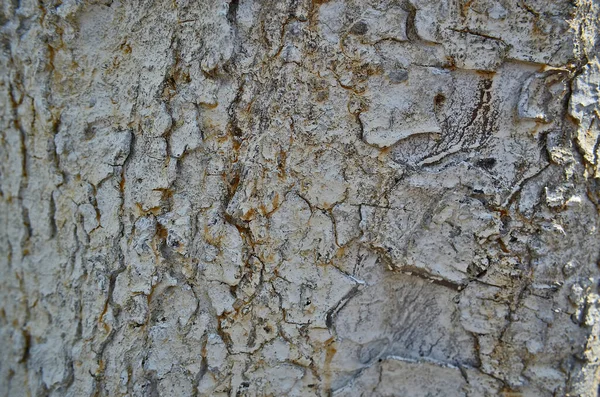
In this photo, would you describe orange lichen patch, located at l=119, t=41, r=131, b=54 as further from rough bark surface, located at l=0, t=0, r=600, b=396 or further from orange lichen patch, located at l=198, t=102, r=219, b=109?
orange lichen patch, located at l=198, t=102, r=219, b=109

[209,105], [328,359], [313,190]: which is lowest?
[328,359]

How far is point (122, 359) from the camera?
871 mm

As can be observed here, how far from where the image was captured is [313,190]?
0.80 m

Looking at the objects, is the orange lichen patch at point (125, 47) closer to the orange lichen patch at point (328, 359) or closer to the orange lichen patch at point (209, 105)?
the orange lichen patch at point (209, 105)

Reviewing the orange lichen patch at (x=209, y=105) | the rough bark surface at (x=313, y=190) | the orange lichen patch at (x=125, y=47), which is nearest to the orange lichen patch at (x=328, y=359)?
the rough bark surface at (x=313, y=190)

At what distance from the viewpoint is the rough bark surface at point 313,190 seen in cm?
76

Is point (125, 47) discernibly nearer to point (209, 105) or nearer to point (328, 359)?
point (209, 105)

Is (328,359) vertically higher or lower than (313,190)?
lower

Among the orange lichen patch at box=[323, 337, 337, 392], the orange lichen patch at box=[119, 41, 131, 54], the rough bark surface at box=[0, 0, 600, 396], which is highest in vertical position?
the orange lichen patch at box=[119, 41, 131, 54]

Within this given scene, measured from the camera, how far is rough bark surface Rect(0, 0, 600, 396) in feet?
2.49

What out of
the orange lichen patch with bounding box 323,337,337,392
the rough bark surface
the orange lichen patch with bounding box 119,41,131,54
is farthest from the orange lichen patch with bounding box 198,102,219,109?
the orange lichen patch with bounding box 323,337,337,392

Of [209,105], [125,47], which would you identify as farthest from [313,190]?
[125,47]

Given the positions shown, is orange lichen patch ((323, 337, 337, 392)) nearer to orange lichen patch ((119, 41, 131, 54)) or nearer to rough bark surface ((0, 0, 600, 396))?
rough bark surface ((0, 0, 600, 396))

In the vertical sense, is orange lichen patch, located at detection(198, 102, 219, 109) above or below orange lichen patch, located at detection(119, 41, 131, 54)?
below
